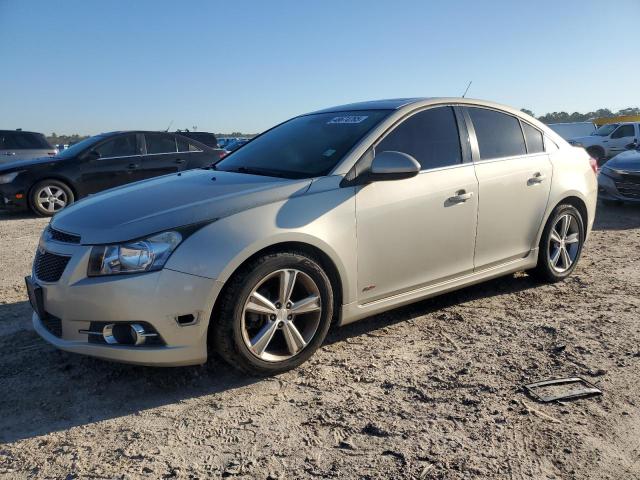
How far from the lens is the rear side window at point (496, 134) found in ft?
13.9

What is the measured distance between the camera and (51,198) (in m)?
9.16

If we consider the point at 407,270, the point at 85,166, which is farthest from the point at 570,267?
the point at 85,166

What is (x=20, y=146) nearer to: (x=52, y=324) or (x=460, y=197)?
(x=52, y=324)

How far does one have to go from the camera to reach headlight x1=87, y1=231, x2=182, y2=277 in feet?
9.10

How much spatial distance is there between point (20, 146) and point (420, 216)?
12.5m

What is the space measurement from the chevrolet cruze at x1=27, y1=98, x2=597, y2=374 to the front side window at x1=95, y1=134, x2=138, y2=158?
5.90m

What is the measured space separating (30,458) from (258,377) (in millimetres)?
1203

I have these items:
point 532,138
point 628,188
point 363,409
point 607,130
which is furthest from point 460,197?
point 607,130

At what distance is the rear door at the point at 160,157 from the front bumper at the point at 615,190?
756cm

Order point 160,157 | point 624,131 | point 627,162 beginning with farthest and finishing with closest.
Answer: point 624,131, point 160,157, point 627,162

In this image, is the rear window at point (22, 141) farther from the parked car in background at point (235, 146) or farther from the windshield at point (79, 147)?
the parked car in background at point (235, 146)

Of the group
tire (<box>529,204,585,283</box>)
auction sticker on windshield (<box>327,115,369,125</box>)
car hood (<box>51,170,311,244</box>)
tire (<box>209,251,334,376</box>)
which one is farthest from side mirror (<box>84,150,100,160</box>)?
tire (<box>529,204,585,283</box>)

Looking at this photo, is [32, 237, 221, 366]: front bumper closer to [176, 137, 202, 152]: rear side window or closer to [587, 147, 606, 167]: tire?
[176, 137, 202, 152]: rear side window

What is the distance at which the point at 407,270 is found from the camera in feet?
11.9
